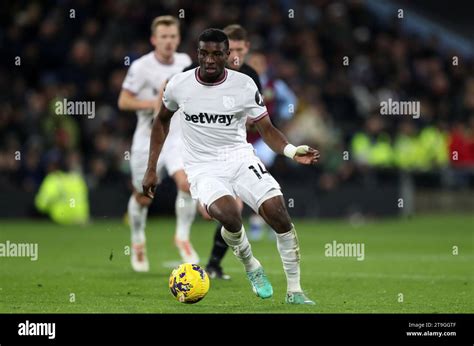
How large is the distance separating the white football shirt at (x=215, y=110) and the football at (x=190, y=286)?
1.06 m

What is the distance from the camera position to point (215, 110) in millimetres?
9500

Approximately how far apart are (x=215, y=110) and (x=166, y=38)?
318 centimetres

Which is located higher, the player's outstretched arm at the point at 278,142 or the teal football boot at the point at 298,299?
the player's outstretched arm at the point at 278,142

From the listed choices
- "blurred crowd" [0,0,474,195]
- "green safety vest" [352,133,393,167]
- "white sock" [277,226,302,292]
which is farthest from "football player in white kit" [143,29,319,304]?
"green safety vest" [352,133,393,167]

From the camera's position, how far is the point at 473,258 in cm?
1491

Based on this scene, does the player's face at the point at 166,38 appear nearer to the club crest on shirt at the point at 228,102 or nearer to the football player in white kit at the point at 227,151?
the football player in white kit at the point at 227,151

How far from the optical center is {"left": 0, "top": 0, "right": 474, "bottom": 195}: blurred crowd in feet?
72.1

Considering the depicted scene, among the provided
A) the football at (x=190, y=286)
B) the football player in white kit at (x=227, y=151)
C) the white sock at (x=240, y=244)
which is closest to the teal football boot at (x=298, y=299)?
the football player in white kit at (x=227, y=151)

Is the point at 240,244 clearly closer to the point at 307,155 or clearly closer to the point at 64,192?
the point at 307,155

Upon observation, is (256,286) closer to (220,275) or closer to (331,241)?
(220,275)

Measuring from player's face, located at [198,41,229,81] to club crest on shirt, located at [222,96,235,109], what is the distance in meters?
0.21

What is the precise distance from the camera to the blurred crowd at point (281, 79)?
72.1 ft

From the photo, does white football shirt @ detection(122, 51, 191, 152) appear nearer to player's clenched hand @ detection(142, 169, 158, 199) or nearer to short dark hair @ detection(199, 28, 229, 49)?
player's clenched hand @ detection(142, 169, 158, 199)
